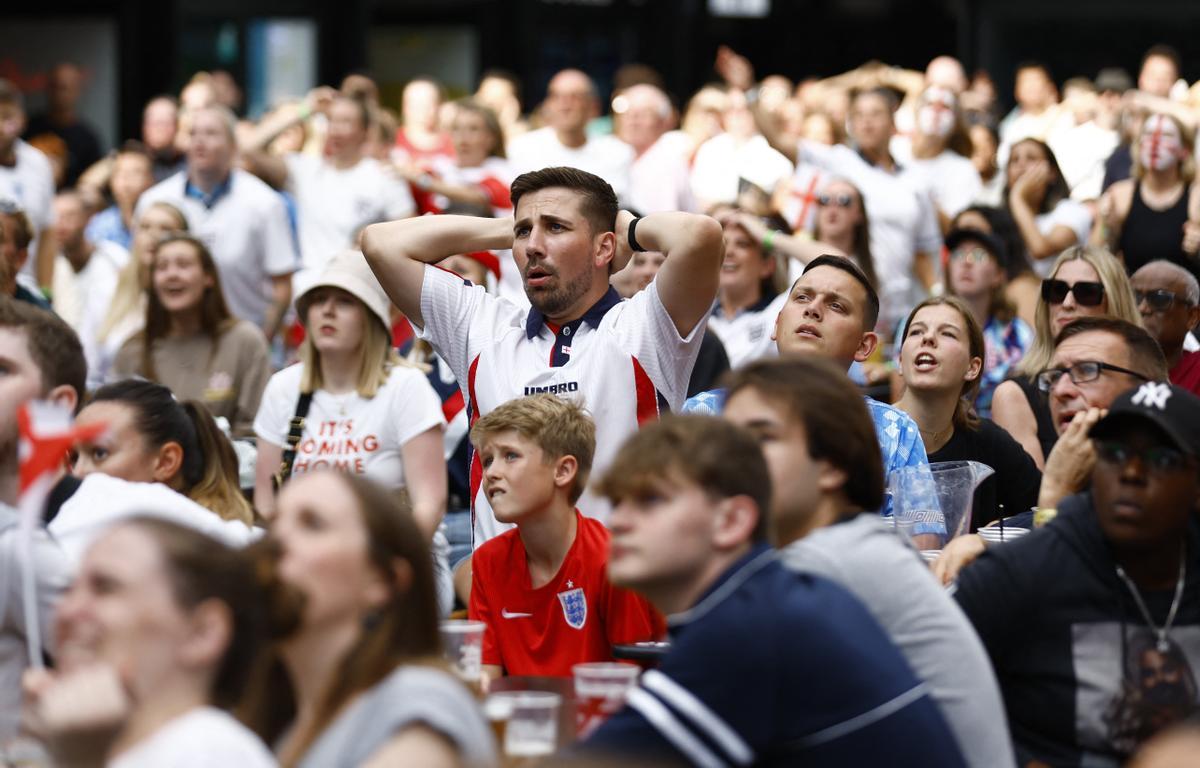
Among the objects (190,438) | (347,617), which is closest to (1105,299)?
(190,438)

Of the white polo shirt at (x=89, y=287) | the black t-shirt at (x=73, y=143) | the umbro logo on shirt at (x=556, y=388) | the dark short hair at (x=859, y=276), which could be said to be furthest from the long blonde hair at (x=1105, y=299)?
the black t-shirt at (x=73, y=143)

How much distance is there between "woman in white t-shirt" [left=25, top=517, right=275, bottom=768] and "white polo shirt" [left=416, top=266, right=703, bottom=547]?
2.32 meters

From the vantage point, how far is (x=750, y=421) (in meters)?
3.33

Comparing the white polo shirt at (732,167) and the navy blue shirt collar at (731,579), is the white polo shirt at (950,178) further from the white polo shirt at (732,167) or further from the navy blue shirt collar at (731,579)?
the navy blue shirt collar at (731,579)

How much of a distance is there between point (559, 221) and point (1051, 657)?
7.03ft

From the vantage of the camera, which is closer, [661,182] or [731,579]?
[731,579]

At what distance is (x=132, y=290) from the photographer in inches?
370

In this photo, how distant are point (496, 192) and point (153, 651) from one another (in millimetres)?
7846

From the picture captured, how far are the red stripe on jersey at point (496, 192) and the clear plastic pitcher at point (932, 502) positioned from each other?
19.0ft

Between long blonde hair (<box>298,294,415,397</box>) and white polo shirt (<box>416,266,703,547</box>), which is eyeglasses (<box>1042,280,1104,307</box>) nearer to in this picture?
white polo shirt (<box>416,266,703,547</box>)

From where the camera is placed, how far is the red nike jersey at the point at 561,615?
4.70m

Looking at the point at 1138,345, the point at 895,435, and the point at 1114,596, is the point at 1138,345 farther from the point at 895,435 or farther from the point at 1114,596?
the point at 1114,596

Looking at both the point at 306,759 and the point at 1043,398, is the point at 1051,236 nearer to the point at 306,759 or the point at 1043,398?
the point at 1043,398

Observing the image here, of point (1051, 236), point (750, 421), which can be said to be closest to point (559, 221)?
point (750, 421)
